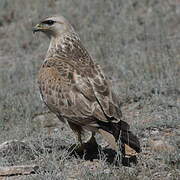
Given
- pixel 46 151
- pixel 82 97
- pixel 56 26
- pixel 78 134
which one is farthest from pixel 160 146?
pixel 56 26

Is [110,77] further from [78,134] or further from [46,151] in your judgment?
[46,151]

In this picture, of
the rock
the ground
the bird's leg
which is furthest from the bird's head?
the rock

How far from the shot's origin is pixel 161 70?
32.2 ft

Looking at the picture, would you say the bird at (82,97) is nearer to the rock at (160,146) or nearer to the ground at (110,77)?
the ground at (110,77)

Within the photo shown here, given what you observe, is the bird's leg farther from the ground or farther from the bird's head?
the bird's head

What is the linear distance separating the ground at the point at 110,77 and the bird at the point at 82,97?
29cm

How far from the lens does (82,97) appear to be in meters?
6.32

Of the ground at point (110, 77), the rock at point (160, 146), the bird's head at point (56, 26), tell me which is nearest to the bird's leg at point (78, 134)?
the ground at point (110, 77)

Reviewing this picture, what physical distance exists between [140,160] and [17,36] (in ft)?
25.1

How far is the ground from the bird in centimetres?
29

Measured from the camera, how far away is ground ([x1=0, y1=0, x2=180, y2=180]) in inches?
243

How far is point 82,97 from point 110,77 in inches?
154

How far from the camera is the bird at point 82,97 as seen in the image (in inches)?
239

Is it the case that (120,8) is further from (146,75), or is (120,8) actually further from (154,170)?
(154,170)
